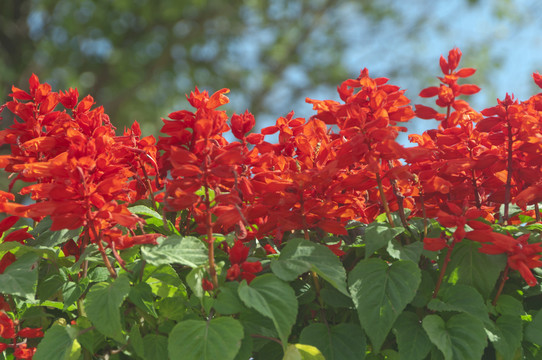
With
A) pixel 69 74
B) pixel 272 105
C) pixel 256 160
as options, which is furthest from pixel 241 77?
pixel 256 160

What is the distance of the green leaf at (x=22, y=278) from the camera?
3.43ft

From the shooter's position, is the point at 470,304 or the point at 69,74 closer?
the point at 470,304

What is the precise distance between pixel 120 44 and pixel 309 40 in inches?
158

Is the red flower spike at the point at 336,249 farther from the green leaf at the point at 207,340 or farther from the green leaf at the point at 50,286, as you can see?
the green leaf at the point at 50,286

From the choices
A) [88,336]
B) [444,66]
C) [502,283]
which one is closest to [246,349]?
[88,336]

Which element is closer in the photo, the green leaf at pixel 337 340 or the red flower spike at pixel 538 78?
the green leaf at pixel 337 340

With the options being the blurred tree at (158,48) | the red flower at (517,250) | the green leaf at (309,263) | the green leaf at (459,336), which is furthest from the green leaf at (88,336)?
the blurred tree at (158,48)

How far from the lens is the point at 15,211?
3.79 feet

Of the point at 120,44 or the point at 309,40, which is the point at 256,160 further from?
the point at 309,40

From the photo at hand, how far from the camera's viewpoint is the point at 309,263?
3.40 ft

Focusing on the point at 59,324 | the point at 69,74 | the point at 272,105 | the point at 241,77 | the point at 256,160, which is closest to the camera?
the point at 59,324

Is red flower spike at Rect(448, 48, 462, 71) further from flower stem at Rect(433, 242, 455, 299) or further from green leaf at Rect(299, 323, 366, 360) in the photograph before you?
green leaf at Rect(299, 323, 366, 360)

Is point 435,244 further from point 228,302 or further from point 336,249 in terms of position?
point 228,302

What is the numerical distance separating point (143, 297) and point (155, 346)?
0.10 meters
